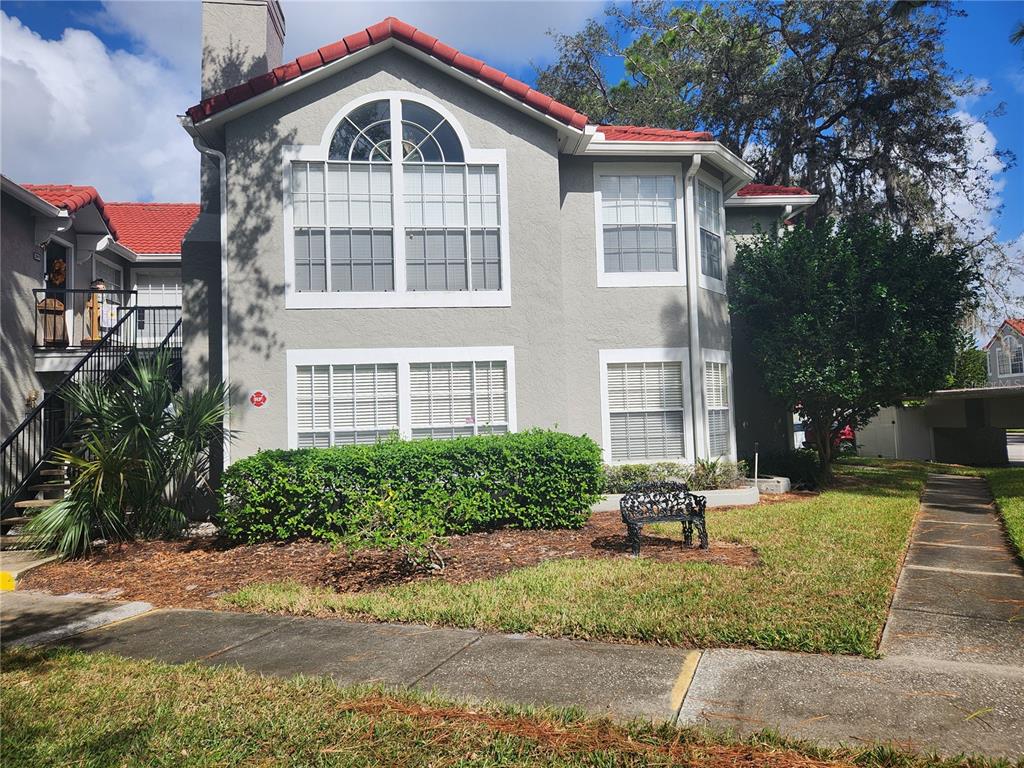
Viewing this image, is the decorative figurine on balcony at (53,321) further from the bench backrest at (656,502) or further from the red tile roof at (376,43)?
the bench backrest at (656,502)

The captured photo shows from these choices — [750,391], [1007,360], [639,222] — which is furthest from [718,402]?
[1007,360]

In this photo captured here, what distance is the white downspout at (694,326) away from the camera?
12266 mm

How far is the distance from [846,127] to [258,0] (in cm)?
1825

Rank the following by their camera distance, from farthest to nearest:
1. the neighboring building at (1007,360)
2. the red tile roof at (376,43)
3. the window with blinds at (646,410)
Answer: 1. the neighboring building at (1007,360)
2. the window with blinds at (646,410)
3. the red tile roof at (376,43)

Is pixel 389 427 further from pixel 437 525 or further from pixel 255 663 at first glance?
pixel 255 663

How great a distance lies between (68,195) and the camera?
14000 mm

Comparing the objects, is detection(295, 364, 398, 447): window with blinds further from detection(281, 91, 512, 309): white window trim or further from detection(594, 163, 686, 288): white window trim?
detection(594, 163, 686, 288): white window trim

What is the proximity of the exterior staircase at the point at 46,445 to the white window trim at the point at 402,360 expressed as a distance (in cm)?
280

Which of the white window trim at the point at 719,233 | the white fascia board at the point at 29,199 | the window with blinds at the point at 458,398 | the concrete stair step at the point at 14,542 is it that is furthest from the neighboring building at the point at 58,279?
the white window trim at the point at 719,233

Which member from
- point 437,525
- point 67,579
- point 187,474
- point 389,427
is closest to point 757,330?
point 389,427

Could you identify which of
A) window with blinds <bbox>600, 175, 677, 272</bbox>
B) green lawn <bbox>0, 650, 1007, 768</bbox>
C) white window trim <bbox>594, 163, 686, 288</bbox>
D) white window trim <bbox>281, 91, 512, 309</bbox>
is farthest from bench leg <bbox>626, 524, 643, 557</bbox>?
window with blinds <bbox>600, 175, 677, 272</bbox>

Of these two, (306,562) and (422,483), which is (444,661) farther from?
(422,483)

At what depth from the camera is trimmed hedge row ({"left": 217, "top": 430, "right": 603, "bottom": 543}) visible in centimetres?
917

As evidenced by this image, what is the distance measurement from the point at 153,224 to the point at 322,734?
18.9 meters
